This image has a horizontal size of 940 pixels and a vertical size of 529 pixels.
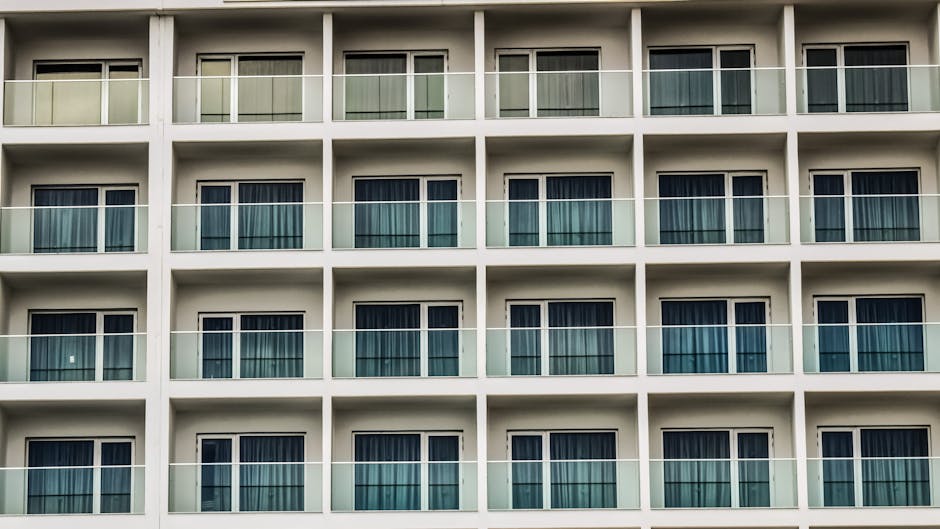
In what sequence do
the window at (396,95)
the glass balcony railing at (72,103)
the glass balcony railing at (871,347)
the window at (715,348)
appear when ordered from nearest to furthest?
the glass balcony railing at (871,347) → the window at (715,348) → the glass balcony railing at (72,103) → the window at (396,95)

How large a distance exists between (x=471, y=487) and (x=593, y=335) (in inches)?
158

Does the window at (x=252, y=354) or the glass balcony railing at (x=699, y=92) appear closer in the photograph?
the window at (x=252, y=354)

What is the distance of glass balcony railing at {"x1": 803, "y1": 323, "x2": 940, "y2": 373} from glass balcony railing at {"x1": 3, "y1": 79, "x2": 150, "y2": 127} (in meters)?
14.4

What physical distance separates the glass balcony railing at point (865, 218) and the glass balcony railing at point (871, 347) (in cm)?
184

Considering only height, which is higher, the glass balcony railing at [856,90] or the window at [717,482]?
the glass balcony railing at [856,90]

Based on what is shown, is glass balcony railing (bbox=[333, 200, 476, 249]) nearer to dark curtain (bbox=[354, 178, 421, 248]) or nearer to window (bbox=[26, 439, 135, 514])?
dark curtain (bbox=[354, 178, 421, 248])

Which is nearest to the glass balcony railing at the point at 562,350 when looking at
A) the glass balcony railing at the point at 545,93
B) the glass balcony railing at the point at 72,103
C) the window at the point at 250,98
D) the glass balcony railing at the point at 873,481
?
the glass balcony railing at the point at 873,481

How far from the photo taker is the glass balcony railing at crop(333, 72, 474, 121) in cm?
3466

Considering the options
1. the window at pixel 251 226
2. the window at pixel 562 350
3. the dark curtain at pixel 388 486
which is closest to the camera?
the dark curtain at pixel 388 486

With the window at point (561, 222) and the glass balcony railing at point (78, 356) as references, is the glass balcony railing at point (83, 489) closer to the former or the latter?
the glass balcony railing at point (78, 356)

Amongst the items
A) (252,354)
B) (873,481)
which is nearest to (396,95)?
(252,354)

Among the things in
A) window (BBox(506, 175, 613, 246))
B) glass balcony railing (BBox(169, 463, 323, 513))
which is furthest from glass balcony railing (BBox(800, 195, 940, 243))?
glass balcony railing (BBox(169, 463, 323, 513))

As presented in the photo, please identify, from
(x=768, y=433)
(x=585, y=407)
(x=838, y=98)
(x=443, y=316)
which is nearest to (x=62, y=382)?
(x=443, y=316)

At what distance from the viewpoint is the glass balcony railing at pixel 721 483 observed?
3288 centimetres
